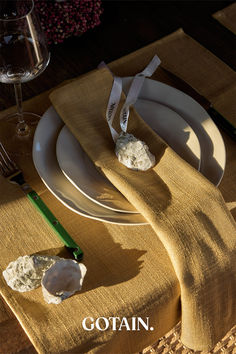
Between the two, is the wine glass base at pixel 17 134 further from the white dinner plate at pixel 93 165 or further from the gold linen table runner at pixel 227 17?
the gold linen table runner at pixel 227 17

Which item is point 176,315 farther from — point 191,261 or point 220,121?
point 220,121

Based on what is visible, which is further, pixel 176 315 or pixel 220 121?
pixel 220 121

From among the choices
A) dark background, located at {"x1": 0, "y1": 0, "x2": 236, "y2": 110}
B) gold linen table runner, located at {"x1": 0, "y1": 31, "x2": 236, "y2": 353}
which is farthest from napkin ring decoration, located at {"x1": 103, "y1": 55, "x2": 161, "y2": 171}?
dark background, located at {"x1": 0, "y1": 0, "x2": 236, "y2": 110}

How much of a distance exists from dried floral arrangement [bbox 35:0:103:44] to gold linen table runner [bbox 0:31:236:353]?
0.52 m

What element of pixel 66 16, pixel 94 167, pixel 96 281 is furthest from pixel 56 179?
pixel 66 16

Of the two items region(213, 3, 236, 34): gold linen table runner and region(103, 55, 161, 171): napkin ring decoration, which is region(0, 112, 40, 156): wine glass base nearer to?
region(103, 55, 161, 171): napkin ring decoration

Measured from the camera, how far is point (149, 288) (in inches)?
27.2

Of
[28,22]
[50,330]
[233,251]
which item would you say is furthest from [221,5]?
[50,330]

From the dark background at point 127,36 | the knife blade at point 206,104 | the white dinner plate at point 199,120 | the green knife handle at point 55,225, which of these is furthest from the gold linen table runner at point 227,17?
the green knife handle at point 55,225

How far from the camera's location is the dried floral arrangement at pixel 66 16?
116cm

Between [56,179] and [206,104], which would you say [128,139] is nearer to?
[56,179]

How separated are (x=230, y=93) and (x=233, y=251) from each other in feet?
1.13

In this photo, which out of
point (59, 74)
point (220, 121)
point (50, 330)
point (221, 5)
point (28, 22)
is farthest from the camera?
point (221, 5)

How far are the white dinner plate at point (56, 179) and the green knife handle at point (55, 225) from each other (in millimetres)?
39
